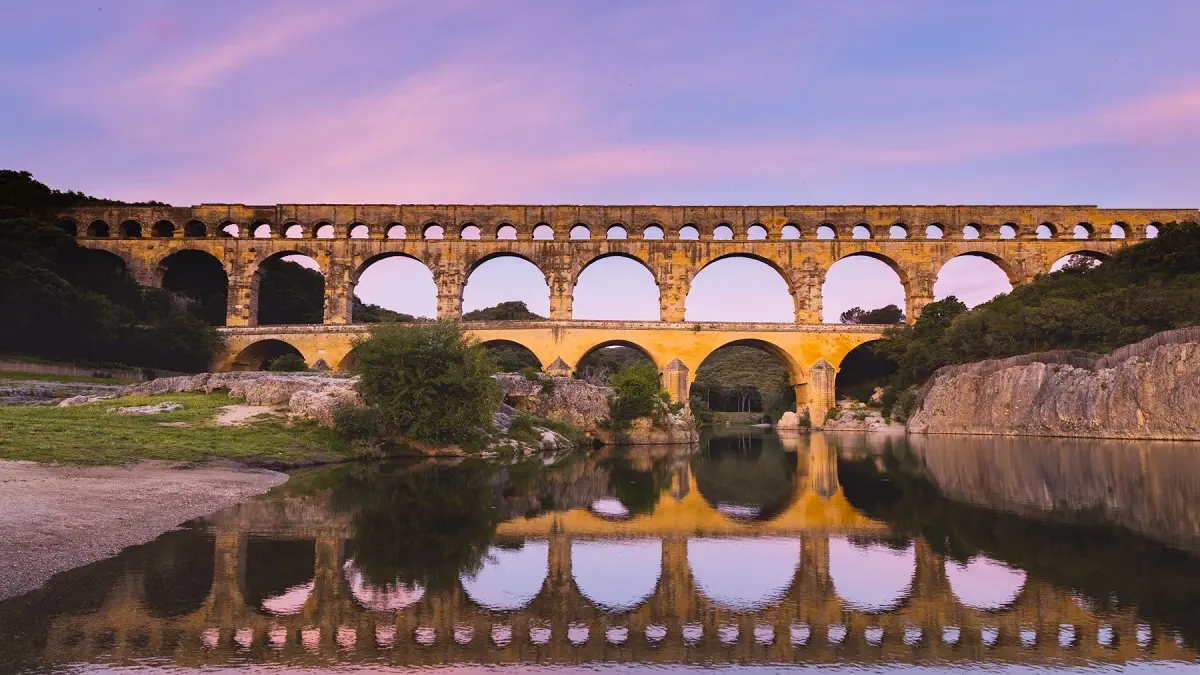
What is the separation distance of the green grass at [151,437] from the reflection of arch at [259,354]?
20295mm

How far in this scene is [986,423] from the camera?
106 feet

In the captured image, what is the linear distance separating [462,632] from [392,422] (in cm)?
1567

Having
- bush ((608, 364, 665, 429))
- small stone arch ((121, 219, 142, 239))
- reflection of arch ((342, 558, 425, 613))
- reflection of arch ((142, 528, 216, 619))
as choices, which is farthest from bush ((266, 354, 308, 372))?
reflection of arch ((342, 558, 425, 613))

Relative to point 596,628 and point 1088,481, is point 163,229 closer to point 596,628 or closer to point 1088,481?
point 1088,481

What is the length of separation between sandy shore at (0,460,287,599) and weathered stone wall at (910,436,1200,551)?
10617 millimetres

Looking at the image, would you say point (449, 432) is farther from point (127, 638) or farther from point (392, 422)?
point (127, 638)

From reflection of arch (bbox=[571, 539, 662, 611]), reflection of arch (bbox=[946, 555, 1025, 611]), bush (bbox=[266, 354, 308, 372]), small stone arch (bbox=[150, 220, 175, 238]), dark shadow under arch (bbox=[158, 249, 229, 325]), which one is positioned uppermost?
small stone arch (bbox=[150, 220, 175, 238])

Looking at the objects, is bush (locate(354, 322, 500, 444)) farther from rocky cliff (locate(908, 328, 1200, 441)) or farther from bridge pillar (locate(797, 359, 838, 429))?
bridge pillar (locate(797, 359, 838, 429))

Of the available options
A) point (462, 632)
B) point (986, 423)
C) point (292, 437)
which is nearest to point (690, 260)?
point (986, 423)

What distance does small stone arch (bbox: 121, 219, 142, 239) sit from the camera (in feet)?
154

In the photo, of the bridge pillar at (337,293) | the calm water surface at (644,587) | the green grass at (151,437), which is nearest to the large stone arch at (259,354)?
the bridge pillar at (337,293)

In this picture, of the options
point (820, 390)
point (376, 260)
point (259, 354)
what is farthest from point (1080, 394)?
point (259, 354)

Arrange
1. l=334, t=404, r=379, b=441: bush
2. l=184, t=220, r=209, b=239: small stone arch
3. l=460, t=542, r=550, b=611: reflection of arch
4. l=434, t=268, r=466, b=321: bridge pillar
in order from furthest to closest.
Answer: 1. l=184, t=220, r=209, b=239: small stone arch
2. l=434, t=268, r=466, b=321: bridge pillar
3. l=334, t=404, r=379, b=441: bush
4. l=460, t=542, r=550, b=611: reflection of arch

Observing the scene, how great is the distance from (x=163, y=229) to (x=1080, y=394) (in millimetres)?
47393
